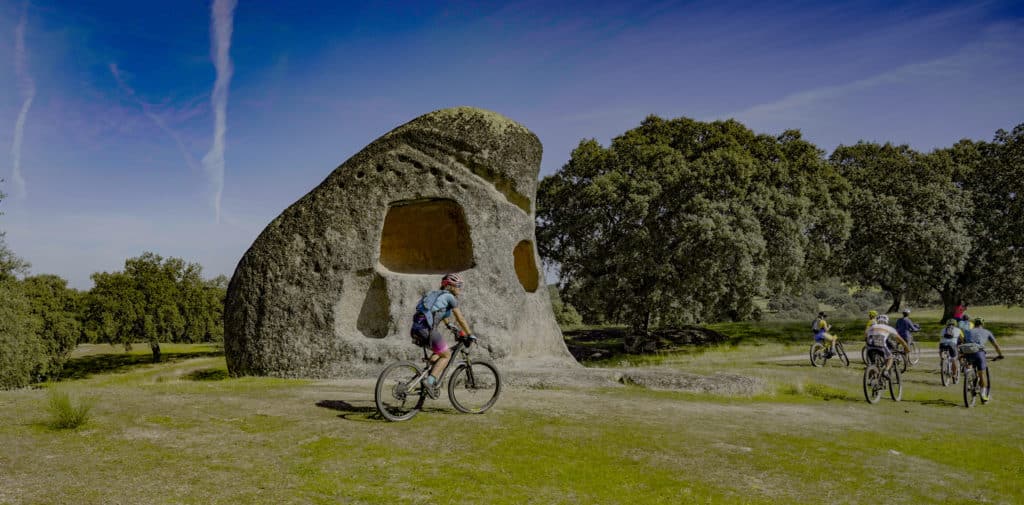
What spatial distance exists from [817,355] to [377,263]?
14996 millimetres

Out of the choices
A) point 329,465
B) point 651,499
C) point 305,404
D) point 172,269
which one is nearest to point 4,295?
point 172,269

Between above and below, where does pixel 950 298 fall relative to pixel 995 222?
below

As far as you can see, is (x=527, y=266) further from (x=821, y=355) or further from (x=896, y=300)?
(x=896, y=300)

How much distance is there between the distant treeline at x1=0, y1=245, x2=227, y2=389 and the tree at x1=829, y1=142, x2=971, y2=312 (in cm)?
4382

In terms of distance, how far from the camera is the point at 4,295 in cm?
3038

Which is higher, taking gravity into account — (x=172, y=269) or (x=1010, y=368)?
(x=172, y=269)

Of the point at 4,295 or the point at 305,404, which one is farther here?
the point at 4,295

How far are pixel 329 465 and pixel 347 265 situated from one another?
357 inches

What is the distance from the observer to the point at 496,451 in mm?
7508

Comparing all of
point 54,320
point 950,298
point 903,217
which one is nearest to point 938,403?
point 903,217

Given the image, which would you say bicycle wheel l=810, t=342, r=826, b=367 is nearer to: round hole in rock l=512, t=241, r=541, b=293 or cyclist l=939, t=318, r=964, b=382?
cyclist l=939, t=318, r=964, b=382

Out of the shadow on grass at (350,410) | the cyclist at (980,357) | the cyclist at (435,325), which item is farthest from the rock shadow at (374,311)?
the cyclist at (980,357)

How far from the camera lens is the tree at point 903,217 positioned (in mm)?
34938

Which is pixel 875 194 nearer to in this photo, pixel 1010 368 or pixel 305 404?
pixel 1010 368
